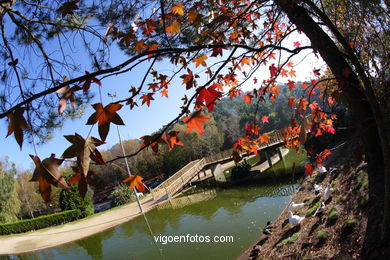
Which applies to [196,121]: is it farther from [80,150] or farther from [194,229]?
[194,229]

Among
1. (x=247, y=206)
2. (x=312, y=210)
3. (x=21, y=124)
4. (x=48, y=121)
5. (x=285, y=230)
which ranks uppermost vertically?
(x=48, y=121)

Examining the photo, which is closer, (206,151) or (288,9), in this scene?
(288,9)

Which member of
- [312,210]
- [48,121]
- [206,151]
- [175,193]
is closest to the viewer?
[48,121]

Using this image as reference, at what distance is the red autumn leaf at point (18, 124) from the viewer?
746 millimetres

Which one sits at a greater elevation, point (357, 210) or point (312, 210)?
point (357, 210)

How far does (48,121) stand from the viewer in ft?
7.79

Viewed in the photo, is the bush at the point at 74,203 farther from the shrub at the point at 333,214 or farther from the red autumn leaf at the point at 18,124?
the red autumn leaf at the point at 18,124

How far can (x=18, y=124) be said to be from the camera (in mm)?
767

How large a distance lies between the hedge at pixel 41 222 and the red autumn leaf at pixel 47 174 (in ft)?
67.8

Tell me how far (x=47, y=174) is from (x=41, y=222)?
23.0 meters

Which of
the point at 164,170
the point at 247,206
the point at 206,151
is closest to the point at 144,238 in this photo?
the point at 247,206

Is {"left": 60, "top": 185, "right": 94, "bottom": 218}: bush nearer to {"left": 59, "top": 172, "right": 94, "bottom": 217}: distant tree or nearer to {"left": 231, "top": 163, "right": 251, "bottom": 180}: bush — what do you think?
{"left": 59, "top": 172, "right": 94, "bottom": 217}: distant tree

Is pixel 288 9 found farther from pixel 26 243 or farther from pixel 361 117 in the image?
pixel 26 243

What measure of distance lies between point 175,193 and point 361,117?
17.7 metres
